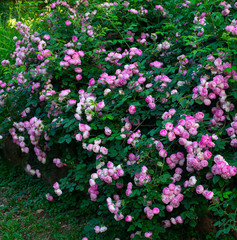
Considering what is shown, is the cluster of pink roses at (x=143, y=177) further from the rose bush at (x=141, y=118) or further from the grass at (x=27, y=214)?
the grass at (x=27, y=214)

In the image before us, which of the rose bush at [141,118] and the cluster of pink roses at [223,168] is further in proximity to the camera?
the rose bush at [141,118]

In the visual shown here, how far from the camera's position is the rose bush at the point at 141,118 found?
7.84 ft

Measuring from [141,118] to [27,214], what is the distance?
5.20 feet

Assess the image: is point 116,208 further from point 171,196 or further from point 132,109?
point 132,109

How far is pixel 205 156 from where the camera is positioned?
2270 mm

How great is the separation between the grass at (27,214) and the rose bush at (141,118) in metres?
0.19

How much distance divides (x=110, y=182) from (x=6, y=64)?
6.96 ft

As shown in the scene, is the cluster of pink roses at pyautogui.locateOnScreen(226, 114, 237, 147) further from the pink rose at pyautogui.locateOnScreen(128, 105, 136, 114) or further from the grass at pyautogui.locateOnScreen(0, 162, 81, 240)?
the grass at pyautogui.locateOnScreen(0, 162, 81, 240)

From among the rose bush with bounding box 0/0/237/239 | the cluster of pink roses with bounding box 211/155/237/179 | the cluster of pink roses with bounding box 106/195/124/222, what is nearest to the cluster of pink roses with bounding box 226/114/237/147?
the rose bush with bounding box 0/0/237/239

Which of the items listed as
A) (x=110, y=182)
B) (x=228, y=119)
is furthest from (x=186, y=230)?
(x=228, y=119)

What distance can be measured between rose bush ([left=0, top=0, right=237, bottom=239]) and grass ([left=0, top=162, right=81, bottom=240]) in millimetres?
185

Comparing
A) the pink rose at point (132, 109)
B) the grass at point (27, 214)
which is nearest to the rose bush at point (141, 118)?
the pink rose at point (132, 109)

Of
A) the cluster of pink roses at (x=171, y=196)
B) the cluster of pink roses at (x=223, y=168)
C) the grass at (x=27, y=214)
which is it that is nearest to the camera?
the cluster of pink roses at (x=223, y=168)

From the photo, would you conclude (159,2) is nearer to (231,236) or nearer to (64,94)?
(64,94)
